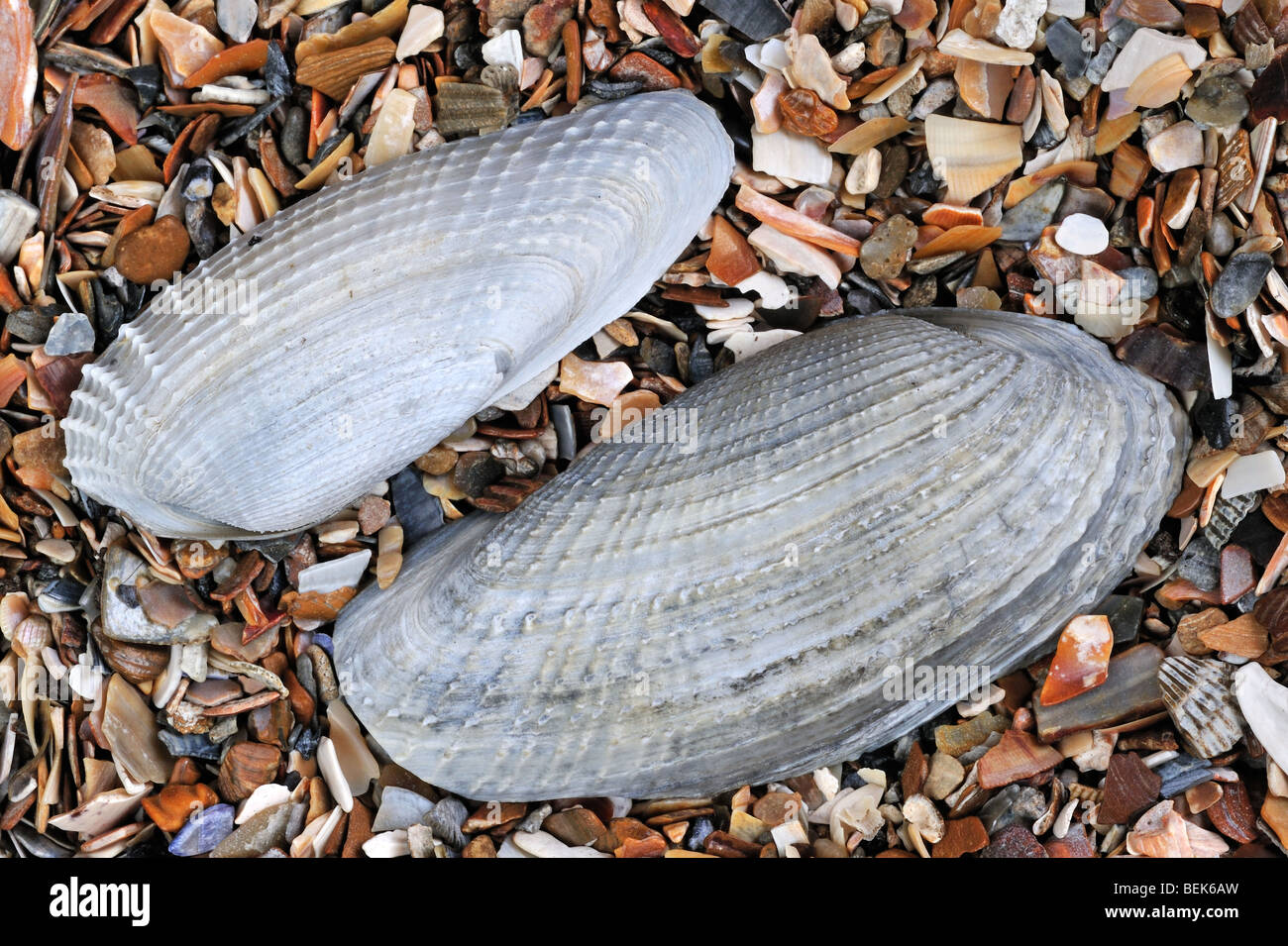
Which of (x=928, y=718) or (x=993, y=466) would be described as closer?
(x=993, y=466)

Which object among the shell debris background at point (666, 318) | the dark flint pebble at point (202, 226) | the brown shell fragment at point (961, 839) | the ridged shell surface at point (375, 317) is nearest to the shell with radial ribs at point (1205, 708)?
the shell debris background at point (666, 318)

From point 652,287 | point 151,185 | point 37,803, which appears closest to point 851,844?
point 652,287

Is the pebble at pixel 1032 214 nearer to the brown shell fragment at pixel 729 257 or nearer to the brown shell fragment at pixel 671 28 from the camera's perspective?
the brown shell fragment at pixel 729 257

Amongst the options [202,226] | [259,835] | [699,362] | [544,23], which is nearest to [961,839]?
[699,362]

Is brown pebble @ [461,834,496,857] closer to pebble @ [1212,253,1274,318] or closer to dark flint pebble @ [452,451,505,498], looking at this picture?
dark flint pebble @ [452,451,505,498]

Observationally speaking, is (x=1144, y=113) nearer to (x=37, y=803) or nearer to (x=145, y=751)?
(x=145, y=751)

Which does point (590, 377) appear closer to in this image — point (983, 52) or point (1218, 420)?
point (983, 52)
